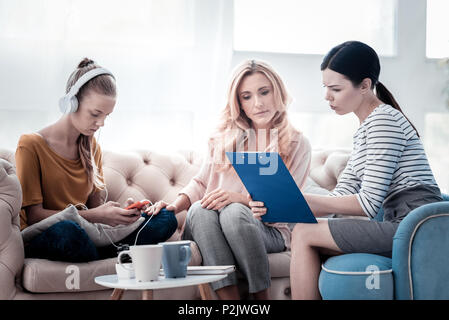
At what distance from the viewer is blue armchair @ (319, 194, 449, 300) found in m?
1.29

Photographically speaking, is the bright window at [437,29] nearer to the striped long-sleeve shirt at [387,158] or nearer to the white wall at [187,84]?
the white wall at [187,84]

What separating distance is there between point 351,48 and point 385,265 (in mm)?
631

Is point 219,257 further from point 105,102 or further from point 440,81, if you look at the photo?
point 440,81

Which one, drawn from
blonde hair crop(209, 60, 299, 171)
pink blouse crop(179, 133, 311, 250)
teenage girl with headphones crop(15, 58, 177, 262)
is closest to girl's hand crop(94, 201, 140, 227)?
teenage girl with headphones crop(15, 58, 177, 262)

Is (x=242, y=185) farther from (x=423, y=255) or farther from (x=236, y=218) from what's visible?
(x=423, y=255)

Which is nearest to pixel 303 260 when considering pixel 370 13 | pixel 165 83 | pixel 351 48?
pixel 351 48

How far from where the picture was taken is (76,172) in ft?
6.28

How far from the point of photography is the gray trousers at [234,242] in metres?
1.60

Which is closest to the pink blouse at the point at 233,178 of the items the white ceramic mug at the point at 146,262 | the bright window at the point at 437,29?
the white ceramic mug at the point at 146,262

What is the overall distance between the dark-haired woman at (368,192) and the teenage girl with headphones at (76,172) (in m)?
0.53

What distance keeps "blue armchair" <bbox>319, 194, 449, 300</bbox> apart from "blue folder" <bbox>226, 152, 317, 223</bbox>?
7.2 inches

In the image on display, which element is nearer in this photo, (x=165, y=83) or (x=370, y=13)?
(x=165, y=83)

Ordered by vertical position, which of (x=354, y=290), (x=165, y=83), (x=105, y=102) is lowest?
(x=354, y=290)

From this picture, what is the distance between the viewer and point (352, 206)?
1429 millimetres
